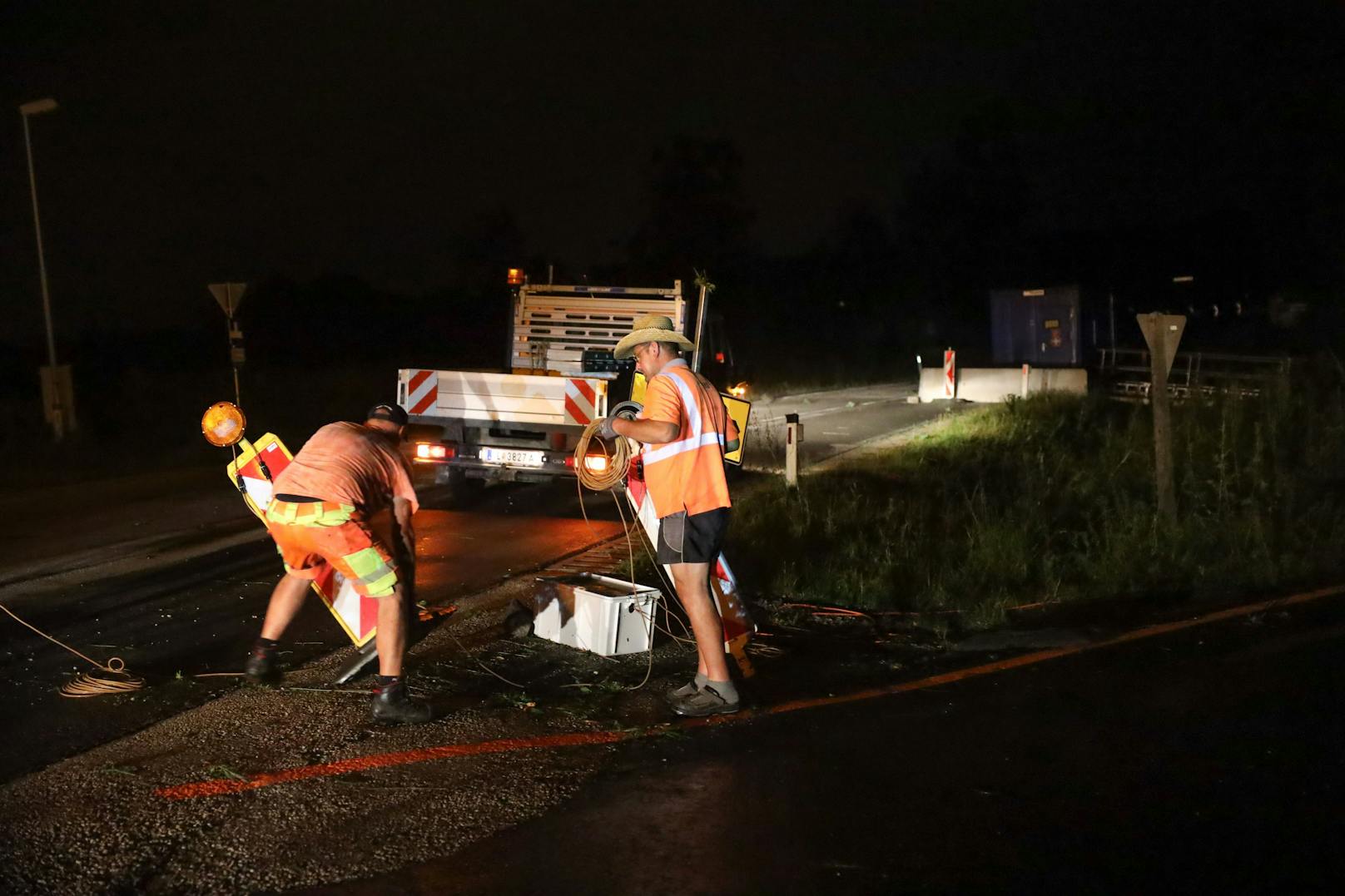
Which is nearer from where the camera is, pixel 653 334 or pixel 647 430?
pixel 647 430

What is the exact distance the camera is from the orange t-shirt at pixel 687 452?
216 inches

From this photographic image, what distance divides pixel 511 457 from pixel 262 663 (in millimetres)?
5996

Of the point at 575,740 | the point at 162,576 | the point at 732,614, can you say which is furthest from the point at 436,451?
the point at 575,740

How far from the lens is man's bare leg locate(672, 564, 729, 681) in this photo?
5.56 meters

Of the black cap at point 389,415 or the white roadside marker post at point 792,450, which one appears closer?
the black cap at point 389,415

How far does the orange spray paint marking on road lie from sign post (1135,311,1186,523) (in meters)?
2.79

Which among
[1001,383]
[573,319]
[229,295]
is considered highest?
[229,295]

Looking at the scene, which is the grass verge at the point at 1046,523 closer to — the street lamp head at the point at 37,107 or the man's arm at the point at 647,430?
the man's arm at the point at 647,430

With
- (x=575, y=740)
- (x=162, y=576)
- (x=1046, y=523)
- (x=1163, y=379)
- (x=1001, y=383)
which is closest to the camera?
(x=575, y=740)

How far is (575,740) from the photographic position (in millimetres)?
5184

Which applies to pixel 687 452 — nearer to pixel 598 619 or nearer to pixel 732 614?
pixel 732 614

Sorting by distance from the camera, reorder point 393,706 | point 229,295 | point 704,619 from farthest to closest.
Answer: point 229,295 → point 704,619 → point 393,706

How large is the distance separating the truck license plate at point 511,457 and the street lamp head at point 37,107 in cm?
1314

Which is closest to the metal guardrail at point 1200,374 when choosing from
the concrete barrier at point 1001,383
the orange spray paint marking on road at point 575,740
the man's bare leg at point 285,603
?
the concrete barrier at point 1001,383
